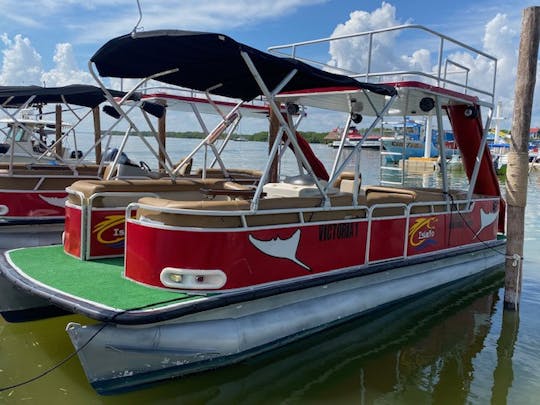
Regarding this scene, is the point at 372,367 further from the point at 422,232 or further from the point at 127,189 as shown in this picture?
the point at 127,189

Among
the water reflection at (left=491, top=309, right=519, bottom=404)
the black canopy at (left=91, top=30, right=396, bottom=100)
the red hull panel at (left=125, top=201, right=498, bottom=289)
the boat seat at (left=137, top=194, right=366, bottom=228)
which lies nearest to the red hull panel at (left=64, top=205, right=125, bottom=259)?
the red hull panel at (left=125, top=201, right=498, bottom=289)

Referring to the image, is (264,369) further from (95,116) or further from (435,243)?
(95,116)

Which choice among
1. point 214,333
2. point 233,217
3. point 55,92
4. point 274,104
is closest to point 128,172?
point 55,92

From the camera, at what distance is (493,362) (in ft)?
19.9

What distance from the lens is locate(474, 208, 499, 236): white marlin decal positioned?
8.99 m

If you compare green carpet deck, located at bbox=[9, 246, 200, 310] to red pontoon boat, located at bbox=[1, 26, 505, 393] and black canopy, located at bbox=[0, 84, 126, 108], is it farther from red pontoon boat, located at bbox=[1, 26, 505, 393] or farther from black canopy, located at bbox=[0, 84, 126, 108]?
black canopy, located at bbox=[0, 84, 126, 108]

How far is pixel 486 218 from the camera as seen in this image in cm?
915

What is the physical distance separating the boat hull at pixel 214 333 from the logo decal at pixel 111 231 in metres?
2.06

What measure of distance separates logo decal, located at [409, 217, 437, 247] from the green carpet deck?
12.0 feet

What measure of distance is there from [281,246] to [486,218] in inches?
200

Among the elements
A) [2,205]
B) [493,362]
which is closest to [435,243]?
[493,362]

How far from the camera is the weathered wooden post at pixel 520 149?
7.10 m

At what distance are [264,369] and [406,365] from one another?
5.32 feet

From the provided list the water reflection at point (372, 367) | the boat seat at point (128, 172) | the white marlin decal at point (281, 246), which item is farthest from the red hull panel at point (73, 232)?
the white marlin decal at point (281, 246)
